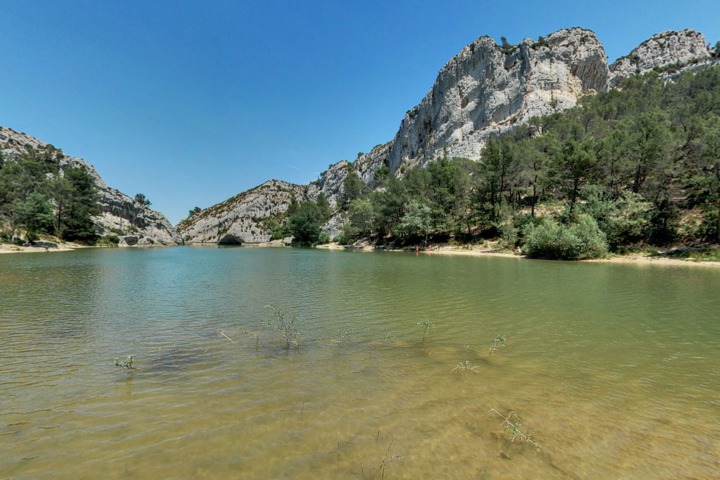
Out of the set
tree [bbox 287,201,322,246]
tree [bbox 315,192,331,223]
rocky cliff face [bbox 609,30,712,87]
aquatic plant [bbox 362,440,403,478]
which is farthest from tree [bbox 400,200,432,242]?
rocky cliff face [bbox 609,30,712,87]

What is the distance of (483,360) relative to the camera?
28.4 feet

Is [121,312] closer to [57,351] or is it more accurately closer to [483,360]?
[57,351]

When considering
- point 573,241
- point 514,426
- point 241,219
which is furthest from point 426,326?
point 241,219

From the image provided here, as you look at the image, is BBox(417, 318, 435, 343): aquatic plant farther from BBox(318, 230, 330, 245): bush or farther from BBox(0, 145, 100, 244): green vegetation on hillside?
BBox(318, 230, 330, 245): bush

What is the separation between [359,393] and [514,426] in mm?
2971

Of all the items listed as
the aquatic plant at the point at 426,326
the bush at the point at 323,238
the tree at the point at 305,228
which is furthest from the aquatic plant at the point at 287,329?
the tree at the point at 305,228

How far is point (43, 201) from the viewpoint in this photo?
224 feet

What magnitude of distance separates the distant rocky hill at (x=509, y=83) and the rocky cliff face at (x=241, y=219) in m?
1.00

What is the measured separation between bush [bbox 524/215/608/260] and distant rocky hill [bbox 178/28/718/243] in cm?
7554

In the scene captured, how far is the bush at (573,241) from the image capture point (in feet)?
132

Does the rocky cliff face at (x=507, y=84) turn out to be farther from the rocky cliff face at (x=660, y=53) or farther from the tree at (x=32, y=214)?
the tree at (x=32, y=214)

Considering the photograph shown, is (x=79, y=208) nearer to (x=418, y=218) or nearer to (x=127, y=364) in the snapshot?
(x=418, y=218)

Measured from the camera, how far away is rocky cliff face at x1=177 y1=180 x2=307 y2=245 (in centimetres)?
15500

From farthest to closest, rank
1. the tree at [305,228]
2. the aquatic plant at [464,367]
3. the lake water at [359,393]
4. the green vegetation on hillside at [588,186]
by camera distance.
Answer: the tree at [305,228] < the green vegetation on hillside at [588,186] < the aquatic plant at [464,367] < the lake water at [359,393]
